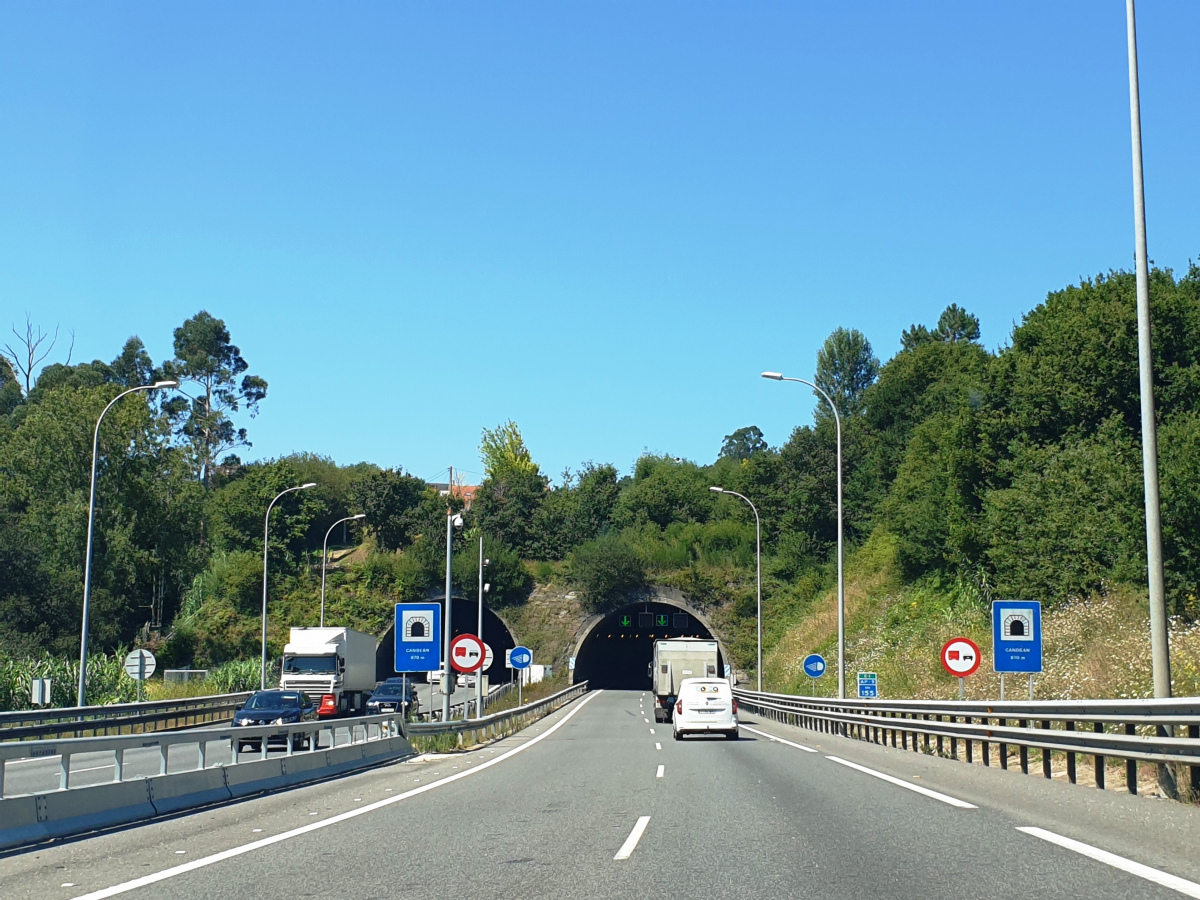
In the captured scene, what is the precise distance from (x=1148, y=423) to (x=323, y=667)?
37580mm

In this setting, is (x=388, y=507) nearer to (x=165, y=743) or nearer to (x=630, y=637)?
(x=630, y=637)

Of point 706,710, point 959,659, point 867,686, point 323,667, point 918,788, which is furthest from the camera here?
point 323,667

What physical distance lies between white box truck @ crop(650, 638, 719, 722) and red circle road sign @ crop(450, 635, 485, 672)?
63.6 feet

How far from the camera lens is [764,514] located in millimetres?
87750

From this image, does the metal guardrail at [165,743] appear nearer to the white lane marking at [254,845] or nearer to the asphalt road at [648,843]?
the asphalt road at [648,843]

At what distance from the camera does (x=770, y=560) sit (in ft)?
273

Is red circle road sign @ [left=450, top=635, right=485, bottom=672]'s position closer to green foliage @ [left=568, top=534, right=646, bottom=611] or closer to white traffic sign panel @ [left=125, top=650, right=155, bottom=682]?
white traffic sign panel @ [left=125, top=650, right=155, bottom=682]

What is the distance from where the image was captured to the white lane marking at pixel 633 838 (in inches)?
393

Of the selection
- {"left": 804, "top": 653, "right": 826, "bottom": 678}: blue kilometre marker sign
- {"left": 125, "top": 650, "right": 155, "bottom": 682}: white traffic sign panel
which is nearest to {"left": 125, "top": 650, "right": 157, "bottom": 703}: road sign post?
A: {"left": 125, "top": 650, "right": 155, "bottom": 682}: white traffic sign panel

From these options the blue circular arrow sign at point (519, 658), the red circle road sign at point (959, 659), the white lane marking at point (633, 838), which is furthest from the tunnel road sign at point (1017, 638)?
the blue circular arrow sign at point (519, 658)

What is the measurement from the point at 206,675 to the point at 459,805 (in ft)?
147

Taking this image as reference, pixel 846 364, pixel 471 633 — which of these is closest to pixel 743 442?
pixel 846 364

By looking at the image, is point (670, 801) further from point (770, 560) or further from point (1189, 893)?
point (770, 560)

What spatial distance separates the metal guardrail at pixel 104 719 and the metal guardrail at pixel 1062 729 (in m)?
18.1
